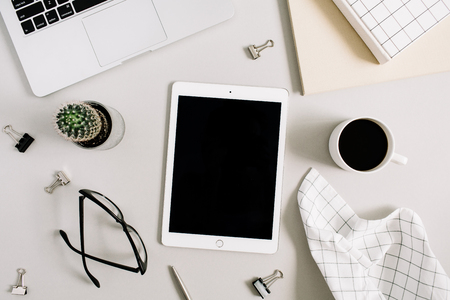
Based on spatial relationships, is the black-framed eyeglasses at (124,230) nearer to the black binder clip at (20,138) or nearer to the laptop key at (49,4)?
the black binder clip at (20,138)

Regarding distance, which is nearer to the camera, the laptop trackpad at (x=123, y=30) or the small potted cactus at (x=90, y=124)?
the small potted cactus at (x=90, y=124)

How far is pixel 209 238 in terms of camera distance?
1.85ft

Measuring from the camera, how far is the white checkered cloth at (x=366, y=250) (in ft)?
1.74

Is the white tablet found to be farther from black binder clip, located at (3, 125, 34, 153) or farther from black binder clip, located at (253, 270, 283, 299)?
black binder clip, located at (3, 125, 34, 153)

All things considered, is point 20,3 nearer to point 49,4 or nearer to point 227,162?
point 49,4

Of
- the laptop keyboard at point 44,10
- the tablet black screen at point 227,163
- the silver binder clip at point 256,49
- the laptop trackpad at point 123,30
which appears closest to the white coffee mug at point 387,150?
the tablet black screen at point 227,163

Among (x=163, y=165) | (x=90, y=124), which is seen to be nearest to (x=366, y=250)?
(x=163, y=165)

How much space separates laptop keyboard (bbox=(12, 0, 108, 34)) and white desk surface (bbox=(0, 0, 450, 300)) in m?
0.08

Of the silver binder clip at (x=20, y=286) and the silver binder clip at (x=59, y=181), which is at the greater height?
the silver binder clip at (x=59, y=181)

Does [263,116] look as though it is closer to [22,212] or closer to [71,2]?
[71,2]

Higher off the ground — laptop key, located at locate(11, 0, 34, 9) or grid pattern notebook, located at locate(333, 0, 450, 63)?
laptop key, located at locate(11, 0, 34, 9)

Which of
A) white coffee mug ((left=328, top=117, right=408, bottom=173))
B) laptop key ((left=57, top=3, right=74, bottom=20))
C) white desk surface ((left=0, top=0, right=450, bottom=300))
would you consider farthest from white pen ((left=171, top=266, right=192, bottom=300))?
laptop key ((left=57, top=3, right=74, bottom=20))

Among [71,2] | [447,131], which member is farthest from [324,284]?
[71,2]

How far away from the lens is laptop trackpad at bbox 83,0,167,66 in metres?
0.54
